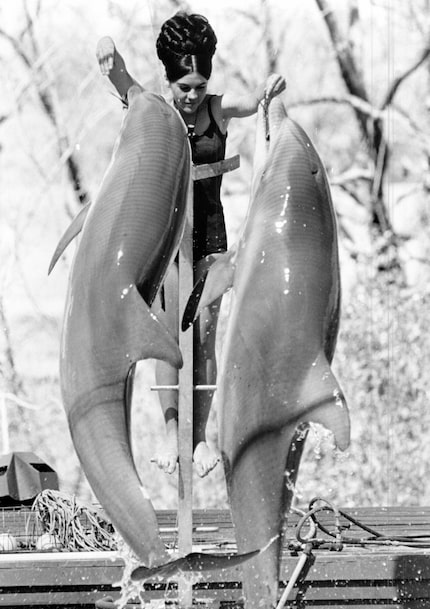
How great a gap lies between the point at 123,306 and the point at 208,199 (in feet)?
4.25

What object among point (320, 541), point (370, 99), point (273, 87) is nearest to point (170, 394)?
point (320, 541)

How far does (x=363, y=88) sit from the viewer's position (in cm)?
1244

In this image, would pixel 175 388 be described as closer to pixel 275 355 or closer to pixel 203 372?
pixel 203 372

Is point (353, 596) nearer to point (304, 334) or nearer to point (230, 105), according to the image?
point (304, 334)

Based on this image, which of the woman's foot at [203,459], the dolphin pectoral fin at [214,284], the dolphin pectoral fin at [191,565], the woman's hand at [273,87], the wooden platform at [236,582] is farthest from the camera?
the wooden platform at [236,582]

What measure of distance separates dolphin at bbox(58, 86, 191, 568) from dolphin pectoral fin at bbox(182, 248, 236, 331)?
152 mm

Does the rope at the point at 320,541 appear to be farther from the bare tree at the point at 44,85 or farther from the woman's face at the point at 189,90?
the bare tree at the point at 44,85

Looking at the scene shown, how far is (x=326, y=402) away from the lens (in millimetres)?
3896

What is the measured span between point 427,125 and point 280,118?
8170 millimetres

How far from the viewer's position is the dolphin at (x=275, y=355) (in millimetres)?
3949

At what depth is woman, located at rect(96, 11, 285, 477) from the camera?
4926 mm

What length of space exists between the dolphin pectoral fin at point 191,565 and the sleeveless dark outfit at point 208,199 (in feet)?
5.30

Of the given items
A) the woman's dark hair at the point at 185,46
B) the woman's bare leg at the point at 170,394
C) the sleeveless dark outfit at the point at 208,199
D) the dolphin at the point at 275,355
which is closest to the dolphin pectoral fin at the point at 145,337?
the dolphin at the point at 275,355

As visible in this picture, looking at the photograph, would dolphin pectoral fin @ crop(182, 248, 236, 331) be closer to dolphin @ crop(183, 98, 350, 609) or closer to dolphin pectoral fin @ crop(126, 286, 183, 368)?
dolphin @ crop(183, 98, 350, 609)
